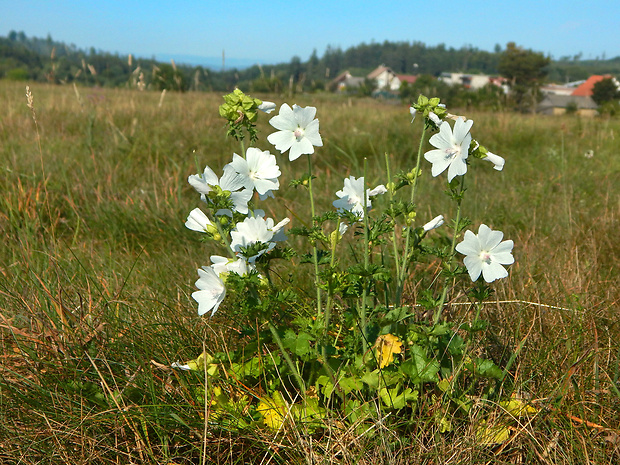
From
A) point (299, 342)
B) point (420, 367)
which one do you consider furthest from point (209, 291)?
point (420, 367)

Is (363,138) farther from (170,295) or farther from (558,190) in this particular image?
(170,295)

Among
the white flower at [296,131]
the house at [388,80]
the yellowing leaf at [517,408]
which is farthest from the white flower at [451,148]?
the house at [388,80]

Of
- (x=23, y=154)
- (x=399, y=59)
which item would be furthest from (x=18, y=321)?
(x=399, y=59)

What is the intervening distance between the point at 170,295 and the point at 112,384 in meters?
0.61

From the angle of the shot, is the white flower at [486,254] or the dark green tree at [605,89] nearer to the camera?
the white flower at [486,254]

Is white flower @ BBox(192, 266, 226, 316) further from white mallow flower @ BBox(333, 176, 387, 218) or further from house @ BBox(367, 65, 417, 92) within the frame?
house @ BBox(367, 65, 417, 92)

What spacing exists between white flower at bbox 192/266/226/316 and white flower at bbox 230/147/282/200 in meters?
0.26

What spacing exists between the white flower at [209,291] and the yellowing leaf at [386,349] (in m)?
0.47

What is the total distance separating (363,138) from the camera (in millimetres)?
5598

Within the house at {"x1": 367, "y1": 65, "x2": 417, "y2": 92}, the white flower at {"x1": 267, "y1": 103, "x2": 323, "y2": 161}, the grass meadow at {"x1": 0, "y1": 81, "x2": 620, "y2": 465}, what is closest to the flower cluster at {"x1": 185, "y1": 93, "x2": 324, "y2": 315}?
the white flower at {"x1": 267, "y1": 103, "x2": 323, "y2": 161}

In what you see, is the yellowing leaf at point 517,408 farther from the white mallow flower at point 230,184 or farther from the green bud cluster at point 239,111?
the green bud cluster at point 239,111

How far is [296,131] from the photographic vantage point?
131 centimetres

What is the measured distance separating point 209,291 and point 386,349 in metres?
0.53

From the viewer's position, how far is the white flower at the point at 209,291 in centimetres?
128
